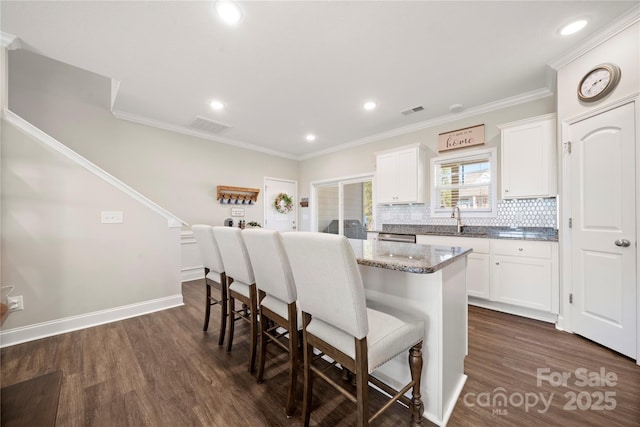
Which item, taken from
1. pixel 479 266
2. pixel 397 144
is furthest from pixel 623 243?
pixel 397 144

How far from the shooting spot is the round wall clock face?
6.75 ft

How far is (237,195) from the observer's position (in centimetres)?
489

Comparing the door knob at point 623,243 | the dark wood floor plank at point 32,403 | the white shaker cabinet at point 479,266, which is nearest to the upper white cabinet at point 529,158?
the white shaker cabinet at point 479,266

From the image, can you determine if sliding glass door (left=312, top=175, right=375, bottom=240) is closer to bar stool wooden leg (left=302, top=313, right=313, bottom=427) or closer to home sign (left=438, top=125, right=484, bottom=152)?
home sign (left=438, top=125, right=484, bottom=152)

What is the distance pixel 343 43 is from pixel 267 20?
0.68 meters

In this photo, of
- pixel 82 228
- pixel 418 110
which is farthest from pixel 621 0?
pixel 82 228

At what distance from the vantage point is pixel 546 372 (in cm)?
179

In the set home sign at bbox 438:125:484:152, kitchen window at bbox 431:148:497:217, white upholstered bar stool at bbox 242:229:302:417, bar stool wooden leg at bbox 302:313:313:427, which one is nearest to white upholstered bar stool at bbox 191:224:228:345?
Result: white upholstered bar stool at bbox 242:229:302:417

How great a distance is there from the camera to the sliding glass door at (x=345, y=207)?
4910mm

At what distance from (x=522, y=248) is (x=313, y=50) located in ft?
10.1

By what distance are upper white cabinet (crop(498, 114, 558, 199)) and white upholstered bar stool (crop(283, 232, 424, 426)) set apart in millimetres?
2656

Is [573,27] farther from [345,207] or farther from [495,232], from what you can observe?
[345,207]

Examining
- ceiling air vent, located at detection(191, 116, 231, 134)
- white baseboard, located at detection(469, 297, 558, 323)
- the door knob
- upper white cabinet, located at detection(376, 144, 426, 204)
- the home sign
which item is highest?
ceiling air vent, located at detection(191, 116, 231, 134)

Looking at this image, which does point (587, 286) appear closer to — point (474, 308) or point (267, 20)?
point (474, 308)
